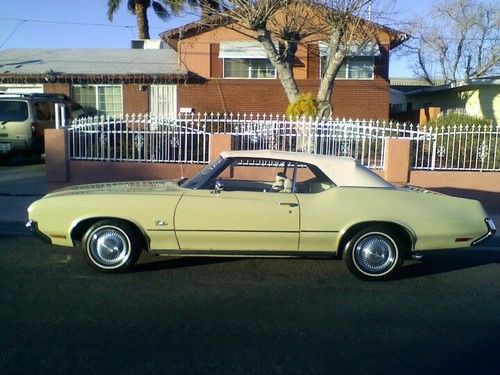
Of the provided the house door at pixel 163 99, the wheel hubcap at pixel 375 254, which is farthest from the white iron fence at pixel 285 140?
the house door at pixel 163 99

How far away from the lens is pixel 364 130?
11148 mm

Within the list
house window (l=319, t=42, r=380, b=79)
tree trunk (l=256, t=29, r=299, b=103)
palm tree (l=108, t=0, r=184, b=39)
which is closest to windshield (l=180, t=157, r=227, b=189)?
tree trunk (l=256, t=29, r=299, b=103)

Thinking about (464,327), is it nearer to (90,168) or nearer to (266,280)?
(266,280)

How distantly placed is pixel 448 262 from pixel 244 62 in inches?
625

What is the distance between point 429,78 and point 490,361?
35430 mm

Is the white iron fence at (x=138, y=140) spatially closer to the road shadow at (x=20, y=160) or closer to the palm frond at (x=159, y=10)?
the road shadow at (x=20, y=160)

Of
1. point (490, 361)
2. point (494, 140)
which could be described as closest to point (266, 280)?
point (490, 361)

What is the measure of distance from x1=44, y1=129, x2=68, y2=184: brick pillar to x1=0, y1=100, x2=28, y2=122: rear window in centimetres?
412

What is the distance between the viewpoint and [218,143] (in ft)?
36.3

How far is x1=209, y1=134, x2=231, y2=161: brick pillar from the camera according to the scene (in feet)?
36.1

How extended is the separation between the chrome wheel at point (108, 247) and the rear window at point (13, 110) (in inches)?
386

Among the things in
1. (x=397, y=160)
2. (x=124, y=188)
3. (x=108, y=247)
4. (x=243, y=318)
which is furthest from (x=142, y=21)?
(x=243, y=318)

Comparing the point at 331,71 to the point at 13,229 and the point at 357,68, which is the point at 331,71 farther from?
the point at 13,229

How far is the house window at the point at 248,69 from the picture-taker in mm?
21891
